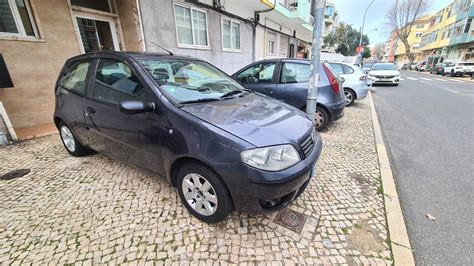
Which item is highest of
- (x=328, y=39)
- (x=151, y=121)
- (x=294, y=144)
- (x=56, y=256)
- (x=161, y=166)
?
(x=328, y=39)

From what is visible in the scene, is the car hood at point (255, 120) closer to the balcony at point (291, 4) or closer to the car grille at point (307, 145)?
the car grille at point (307, 145)

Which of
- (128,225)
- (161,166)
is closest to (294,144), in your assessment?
(161,166)

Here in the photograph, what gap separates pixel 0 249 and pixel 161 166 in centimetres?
153

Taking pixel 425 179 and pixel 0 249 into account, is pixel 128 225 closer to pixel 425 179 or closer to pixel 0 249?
pixel 0 249

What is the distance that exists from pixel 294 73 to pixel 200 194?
3553mm

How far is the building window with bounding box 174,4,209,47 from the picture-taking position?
276 inches

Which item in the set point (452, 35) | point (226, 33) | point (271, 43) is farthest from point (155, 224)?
point (452, 35)

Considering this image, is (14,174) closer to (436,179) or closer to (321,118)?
(321,118)

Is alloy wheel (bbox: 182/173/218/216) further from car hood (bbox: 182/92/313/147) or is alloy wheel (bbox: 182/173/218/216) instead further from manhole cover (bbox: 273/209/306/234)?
manhole cover (bbox: 273/209/306/234)

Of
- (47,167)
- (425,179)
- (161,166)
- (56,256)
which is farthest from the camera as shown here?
(47,167)

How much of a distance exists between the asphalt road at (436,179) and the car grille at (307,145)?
4.27 feet

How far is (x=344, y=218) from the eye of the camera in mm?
2365

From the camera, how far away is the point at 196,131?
1.94m

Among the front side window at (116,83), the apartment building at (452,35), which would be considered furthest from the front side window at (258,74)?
the apartment building at (452,35)
